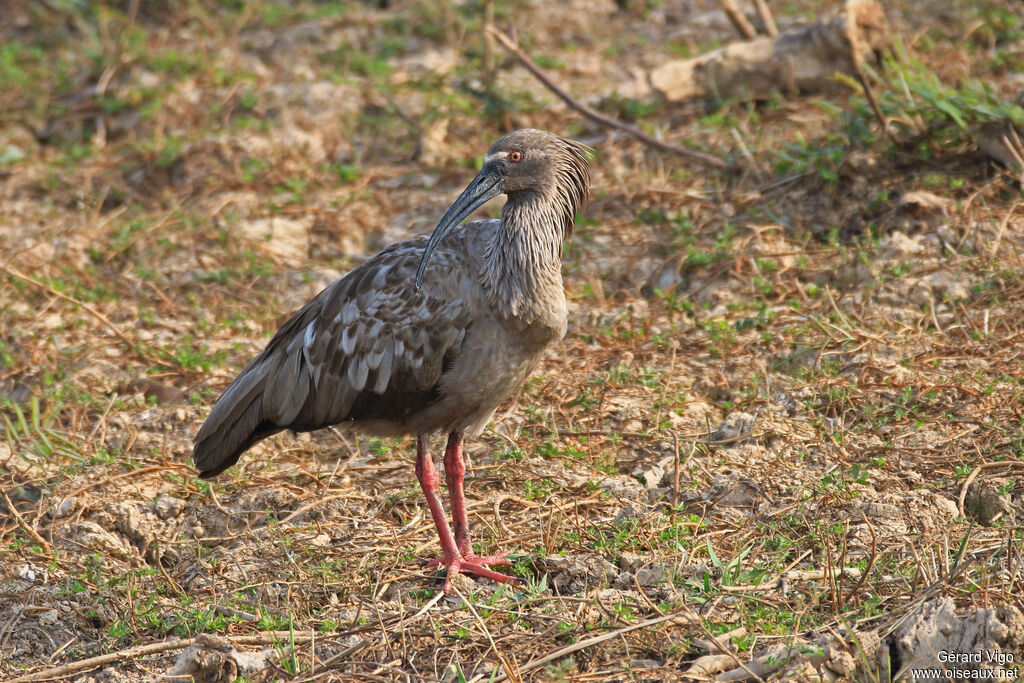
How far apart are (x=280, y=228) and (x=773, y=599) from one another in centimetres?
494

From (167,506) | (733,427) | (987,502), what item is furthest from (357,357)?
(987,502)

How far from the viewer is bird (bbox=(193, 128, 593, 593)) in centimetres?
460

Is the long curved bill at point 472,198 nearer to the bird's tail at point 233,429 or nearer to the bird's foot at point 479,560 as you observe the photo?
the bird's tail at point 233,429

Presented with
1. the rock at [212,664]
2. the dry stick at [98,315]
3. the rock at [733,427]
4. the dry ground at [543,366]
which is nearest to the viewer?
the rock at [212,664]

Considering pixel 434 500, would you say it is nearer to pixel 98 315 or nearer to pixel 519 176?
pixel 519 176

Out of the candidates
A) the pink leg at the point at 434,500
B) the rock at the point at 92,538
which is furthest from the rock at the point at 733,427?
the rock at the point at 92,538

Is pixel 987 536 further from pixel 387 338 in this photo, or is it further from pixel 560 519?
pixel 387 338

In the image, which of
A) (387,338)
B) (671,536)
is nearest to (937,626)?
(671,536)

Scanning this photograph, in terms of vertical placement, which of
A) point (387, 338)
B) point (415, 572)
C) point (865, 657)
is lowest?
point (415, 572)

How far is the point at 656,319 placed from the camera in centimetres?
652

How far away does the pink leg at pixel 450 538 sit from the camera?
4598 millimetres

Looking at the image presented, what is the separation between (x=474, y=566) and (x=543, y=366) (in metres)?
1.85

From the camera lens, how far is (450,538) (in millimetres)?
4664

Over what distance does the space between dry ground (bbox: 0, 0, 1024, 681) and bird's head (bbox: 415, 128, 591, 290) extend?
1328 millimetres
